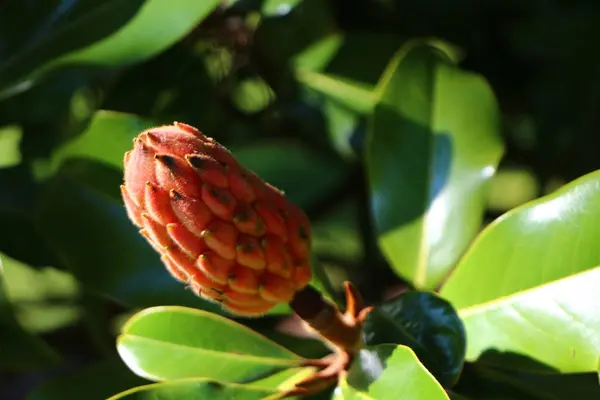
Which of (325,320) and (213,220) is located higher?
(213,220)

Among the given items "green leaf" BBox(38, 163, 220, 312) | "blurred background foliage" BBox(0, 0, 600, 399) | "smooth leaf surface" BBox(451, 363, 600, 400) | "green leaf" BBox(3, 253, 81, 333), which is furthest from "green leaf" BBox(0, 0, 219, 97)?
"green leaf" BBox(3, 253, 81, 333)

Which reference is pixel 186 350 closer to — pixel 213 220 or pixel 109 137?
pixel 213 220

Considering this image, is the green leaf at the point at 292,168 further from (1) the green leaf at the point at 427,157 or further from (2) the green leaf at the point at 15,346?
(2) the green leaf at the point at 15,346

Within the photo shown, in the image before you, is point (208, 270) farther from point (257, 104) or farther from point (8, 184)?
point (257, 104)

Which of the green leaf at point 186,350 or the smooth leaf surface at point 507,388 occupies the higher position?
the green leaf at point 186,350

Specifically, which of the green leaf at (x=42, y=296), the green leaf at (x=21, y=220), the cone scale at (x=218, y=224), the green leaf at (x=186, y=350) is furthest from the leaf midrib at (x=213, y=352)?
the green leaf at (x=42, y=296)

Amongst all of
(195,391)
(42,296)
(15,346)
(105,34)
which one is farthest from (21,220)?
(42,296)

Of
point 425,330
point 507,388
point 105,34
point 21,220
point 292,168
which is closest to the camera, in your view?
point 425,330
